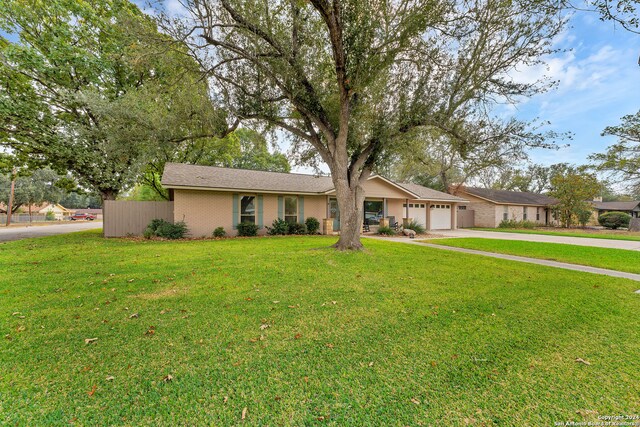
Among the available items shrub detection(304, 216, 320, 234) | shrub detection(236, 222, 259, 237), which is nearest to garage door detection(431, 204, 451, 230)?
shrub detection(304, 216, 320, 234)

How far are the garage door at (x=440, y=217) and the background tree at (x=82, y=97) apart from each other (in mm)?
18026

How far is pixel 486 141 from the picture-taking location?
354 inches

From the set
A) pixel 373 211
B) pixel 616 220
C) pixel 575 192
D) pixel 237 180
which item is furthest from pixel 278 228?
pixel 616 220

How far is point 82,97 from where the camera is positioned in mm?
11961

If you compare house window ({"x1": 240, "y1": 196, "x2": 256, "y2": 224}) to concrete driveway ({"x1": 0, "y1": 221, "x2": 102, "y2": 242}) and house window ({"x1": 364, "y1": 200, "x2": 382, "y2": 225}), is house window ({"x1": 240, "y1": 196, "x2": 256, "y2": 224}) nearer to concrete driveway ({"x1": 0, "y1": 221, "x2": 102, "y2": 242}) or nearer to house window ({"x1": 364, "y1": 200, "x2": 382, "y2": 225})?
house window ({"x1": 364, "y1": 200, "x2": 382, "y2": 225})

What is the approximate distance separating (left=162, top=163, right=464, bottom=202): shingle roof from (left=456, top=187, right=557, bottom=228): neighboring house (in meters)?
16.4

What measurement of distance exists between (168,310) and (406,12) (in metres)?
8.88

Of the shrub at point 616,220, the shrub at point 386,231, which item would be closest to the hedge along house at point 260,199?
the shrub at point 386,231

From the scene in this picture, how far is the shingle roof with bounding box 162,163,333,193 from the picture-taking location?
13078 millimetres

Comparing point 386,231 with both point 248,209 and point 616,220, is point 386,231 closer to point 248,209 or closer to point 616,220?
point 248,209

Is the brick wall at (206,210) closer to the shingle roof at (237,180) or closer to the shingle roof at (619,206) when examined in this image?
the shingle roof at (237,180)

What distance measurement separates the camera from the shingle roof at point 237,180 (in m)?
13.0

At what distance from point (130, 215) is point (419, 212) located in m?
19.1

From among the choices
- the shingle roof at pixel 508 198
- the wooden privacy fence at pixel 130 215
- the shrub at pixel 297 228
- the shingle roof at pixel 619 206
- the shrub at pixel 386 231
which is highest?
the shingle roof at pixel 508 198
